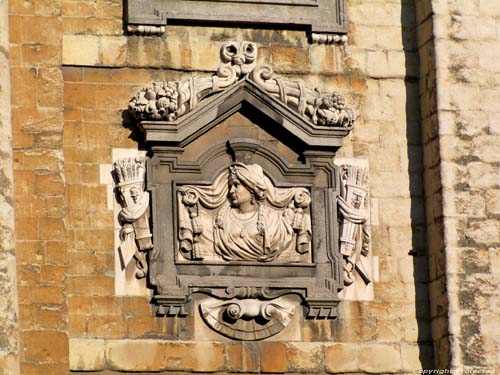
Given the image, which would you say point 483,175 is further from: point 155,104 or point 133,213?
point 133,213

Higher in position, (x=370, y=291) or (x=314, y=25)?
(x=314, y=25)

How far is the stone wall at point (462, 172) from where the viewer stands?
2008cm

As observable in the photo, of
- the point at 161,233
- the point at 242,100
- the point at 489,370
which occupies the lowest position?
the point at 489,370

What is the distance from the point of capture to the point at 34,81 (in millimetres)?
19859

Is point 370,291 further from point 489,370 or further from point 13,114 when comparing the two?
point 13,114

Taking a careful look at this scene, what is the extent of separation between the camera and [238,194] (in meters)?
20.1

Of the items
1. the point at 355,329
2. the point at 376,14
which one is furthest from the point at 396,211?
the point at 376,14

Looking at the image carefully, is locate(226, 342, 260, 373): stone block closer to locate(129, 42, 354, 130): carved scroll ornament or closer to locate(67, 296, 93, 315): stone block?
locate(67, 296, 93, 315): stone block

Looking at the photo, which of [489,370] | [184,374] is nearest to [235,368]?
[184,374]

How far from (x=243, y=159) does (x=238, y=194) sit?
0.35m

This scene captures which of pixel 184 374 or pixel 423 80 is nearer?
pixel 184 374

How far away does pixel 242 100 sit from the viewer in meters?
20.4

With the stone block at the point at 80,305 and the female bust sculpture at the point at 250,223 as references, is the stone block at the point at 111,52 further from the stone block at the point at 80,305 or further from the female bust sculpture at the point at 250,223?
the stone block at the point at 80,305

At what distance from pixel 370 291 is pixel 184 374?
2.01m
